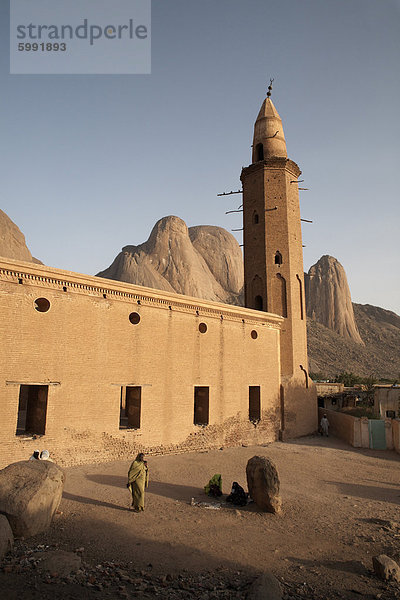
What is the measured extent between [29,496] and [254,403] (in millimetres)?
12822

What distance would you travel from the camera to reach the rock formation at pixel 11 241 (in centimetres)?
3116

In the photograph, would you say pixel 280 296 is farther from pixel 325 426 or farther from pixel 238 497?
pixel 238 497

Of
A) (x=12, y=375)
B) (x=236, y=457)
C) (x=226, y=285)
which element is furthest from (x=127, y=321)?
(x=226, y=285)

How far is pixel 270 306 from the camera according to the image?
798 inches

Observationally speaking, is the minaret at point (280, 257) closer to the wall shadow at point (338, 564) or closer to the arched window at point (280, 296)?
the arched window at point (280, 296)

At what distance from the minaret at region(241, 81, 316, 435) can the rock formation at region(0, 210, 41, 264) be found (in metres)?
19.9

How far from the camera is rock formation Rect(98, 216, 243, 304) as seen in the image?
54750 millimetres

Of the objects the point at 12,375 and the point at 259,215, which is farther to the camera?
the point at 259,215

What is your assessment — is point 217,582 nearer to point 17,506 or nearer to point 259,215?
point 17,506

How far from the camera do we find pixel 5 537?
5.52 meters

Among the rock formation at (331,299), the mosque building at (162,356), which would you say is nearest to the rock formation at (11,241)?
the mosque building at (162,356)

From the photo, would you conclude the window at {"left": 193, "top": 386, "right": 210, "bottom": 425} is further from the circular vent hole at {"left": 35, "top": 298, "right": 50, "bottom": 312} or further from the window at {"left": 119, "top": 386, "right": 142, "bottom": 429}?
the circular vent hole at {"left": 35, "top": 298, "right": 50, "bottom": 312}

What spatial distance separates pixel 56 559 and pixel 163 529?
2405mm

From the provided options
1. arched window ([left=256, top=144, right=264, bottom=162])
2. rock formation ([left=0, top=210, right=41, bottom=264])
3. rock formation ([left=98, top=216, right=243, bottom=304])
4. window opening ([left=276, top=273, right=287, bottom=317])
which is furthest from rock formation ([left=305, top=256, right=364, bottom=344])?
window opening ([left=276, top=273, right=287, bottom=317])
